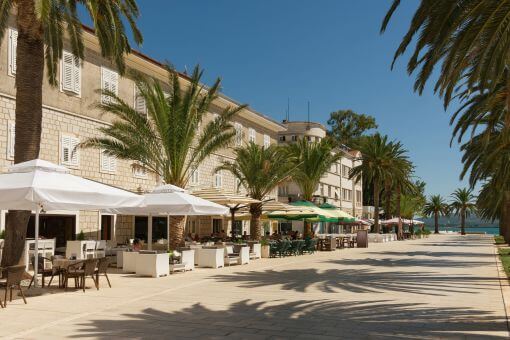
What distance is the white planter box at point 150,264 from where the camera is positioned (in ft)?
50.7

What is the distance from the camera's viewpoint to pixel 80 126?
23234 mm

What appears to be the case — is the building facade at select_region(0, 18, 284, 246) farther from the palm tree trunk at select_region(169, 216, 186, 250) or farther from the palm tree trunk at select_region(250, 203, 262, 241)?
the palm tree trunk at select_region(250, 203, 262, 241)

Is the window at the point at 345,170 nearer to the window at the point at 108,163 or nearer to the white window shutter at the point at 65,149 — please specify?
Answer: the window at the point at 108,163

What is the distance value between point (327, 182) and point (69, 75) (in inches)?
1561

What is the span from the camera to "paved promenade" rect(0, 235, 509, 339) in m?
8.10

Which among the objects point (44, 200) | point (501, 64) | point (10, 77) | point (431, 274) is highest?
point (10, 77)

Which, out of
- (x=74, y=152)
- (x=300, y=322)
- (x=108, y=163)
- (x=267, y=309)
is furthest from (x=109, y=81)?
(x=300, y=322)

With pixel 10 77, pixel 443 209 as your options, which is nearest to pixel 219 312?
pixel 10 77

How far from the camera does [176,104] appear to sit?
64.2 feet

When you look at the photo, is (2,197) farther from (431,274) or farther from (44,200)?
(431,274)

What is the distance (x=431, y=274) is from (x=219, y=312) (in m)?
9.81

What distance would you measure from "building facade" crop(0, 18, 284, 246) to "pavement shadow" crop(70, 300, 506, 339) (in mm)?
12267

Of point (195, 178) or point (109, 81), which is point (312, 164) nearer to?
point (195, 178)

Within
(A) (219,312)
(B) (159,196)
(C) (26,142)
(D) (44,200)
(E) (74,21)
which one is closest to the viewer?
(A) (219,312)
